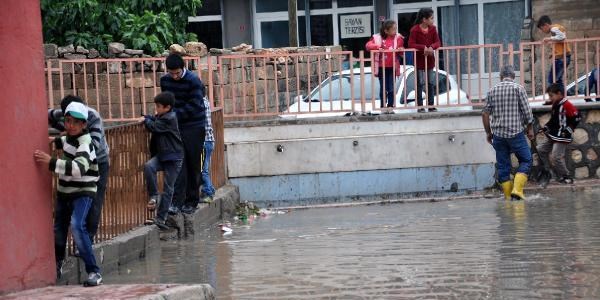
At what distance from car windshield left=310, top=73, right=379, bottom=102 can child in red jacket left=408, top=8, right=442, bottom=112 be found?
0.63 m

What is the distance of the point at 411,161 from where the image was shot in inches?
657

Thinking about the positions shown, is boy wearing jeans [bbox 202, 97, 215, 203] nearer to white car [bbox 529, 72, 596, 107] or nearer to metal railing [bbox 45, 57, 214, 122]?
metal railing [bbox 45, 57, 214, 122]

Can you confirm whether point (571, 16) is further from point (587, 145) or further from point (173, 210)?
point (173, 210)

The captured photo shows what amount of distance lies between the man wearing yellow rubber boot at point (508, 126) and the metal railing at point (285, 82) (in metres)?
1.32

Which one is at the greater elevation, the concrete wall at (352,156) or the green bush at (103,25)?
the green bush at (103,25)

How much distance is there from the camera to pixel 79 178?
9.23 m

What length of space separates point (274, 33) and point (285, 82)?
16296mm

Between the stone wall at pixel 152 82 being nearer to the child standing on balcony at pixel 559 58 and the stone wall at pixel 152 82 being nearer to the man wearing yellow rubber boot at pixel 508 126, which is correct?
the man wearing yellow rubber boot at pixel 508 126

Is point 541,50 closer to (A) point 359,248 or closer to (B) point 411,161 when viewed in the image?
(B) point 411,161

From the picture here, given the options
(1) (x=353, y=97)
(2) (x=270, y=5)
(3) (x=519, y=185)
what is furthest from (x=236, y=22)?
(3) (x=519, y=185)

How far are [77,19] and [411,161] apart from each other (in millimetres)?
8453

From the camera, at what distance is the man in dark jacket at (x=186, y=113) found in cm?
1280

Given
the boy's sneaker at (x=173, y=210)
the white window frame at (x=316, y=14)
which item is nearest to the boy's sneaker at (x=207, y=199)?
the boy's sneaker at (x=173, y=210)

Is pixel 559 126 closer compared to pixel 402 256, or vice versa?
pixel 402 256
